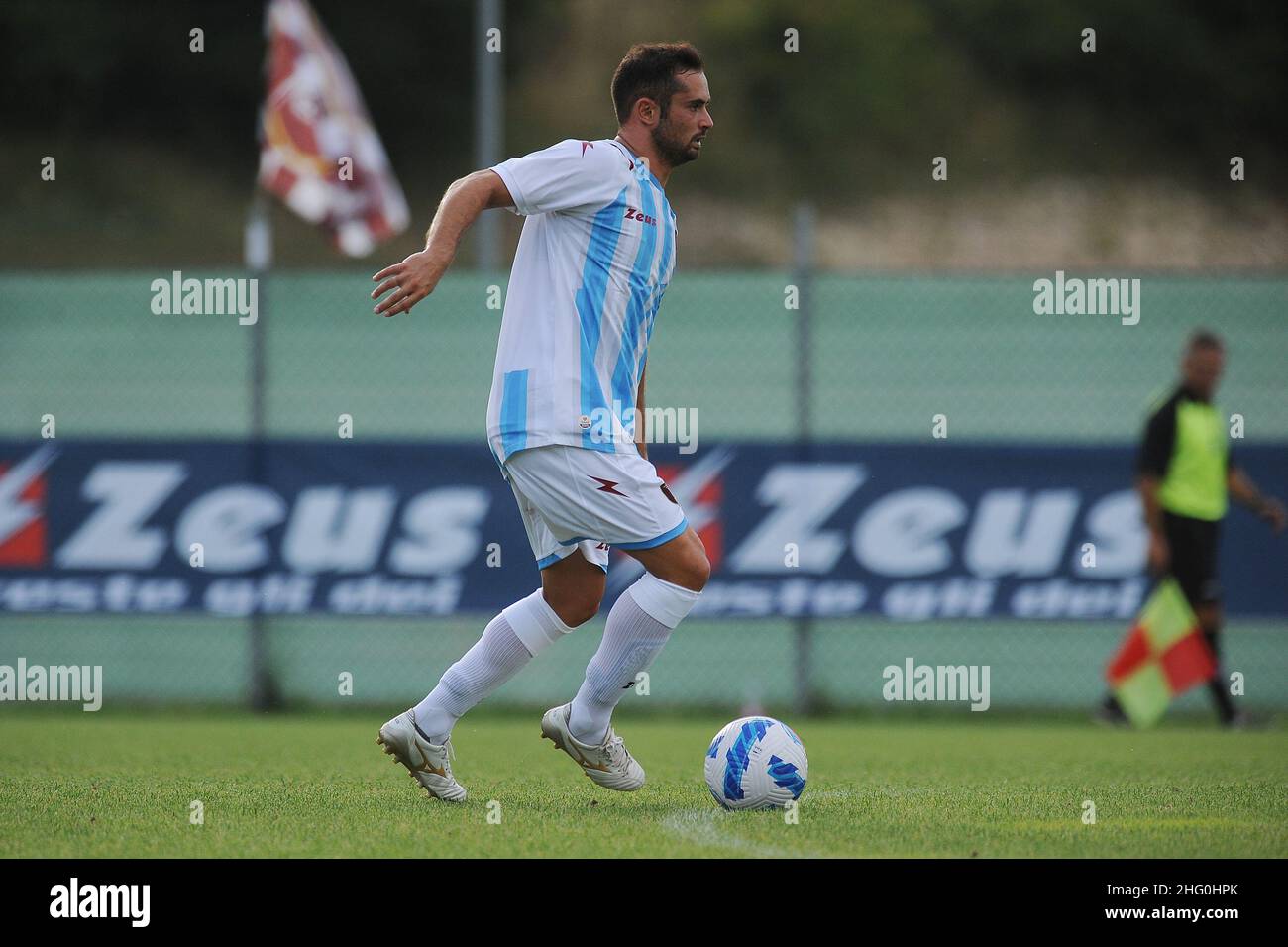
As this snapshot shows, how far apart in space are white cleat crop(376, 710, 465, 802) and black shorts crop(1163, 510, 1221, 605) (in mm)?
5680

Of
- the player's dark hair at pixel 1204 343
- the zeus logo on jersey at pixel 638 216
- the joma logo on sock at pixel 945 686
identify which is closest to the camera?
the zeus logo on jersey at pixel 638 216

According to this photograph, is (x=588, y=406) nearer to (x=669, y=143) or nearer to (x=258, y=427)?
(x=669, y=143)

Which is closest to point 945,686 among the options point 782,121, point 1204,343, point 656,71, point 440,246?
point 1204,343

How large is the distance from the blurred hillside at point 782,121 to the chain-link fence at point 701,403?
1580cm

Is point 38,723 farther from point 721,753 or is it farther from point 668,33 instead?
point 668,33

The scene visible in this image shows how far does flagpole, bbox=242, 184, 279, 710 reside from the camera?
33.1 ft

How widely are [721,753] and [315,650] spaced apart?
5419 mm

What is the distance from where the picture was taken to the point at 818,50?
1378 inches

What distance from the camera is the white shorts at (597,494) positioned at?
16.9 ft

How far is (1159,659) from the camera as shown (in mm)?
9680

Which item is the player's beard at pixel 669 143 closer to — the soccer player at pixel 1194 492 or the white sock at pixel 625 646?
the white sock at pixel 625 646

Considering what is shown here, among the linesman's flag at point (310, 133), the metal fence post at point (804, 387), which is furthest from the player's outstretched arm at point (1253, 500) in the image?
the linesman's flag at point (310, 133)
